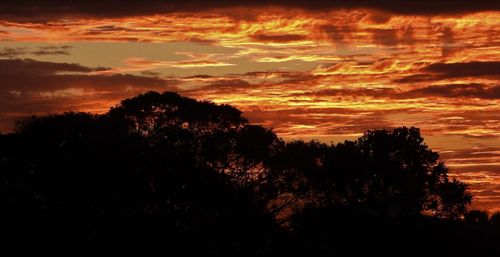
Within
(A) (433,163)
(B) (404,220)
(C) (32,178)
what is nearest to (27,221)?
(C) (32,178)

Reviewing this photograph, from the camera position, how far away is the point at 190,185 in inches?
3339

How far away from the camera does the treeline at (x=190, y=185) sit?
73.9 m

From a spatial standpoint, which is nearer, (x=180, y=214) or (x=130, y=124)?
(x=180, y=214)

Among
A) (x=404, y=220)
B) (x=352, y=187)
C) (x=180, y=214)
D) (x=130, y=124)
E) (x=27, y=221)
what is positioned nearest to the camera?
(x=404, y=220)

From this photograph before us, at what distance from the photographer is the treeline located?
73938mm

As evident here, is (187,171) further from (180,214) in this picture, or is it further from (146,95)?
(146,95)

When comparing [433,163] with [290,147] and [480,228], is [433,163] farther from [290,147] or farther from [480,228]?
[480,228]

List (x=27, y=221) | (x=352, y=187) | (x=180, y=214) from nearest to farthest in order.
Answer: (x=27, y=221) < (x=180, y=214) < (x=352, y=187)

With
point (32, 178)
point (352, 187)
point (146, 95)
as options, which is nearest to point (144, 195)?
point (32, 178)

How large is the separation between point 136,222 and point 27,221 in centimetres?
814

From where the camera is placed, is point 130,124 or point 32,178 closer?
point 32,178

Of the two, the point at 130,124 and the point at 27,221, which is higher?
the point at 130,124

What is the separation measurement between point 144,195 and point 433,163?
37.7 metres

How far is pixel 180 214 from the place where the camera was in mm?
83000
